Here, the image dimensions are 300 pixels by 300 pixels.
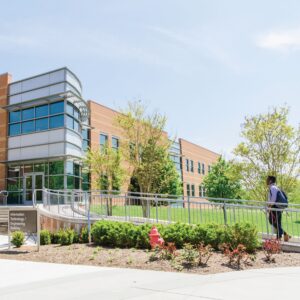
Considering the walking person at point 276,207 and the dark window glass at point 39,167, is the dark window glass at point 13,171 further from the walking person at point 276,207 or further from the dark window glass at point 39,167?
the walking person at point 276,207

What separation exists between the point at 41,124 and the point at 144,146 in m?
10.3

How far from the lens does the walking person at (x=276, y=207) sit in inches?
410

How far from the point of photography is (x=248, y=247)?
9641mm

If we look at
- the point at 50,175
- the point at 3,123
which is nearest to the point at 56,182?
the point at 50,175

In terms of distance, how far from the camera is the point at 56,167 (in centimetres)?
2548

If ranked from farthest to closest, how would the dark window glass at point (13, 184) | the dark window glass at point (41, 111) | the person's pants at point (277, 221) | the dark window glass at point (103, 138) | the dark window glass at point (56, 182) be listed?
the dark window glass at point (103, 138), the dark window glass at point (13, 184), the dark window glass at point (41, 111), the dark window glass at point (56, 182), the person's pants at point (277, 221)

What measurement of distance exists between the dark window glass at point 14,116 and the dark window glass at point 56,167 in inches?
197

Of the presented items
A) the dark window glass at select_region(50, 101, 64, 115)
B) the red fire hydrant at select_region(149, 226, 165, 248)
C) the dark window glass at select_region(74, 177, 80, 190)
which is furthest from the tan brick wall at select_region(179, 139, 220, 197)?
the red fire hydrant at select_region(149, 226, 165, 248)

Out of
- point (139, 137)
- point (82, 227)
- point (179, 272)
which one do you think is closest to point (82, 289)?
point (179, 272)

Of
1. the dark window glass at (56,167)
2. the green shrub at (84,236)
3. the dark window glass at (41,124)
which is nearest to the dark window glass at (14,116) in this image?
the dark window glass at (41,124)

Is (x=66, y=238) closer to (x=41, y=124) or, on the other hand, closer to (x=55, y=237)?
(x=55, y=237)

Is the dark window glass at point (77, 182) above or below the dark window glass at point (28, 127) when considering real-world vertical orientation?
below

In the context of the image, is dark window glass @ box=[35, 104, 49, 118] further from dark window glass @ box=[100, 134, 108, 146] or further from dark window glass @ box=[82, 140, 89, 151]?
dark window glass @ box=[100, 134, 108, 146]

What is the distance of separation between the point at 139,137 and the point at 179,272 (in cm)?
1272
